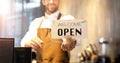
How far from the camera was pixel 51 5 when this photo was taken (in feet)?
6.52

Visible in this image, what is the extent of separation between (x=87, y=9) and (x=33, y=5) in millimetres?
477

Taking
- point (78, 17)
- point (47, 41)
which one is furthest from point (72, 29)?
point (47, 41)

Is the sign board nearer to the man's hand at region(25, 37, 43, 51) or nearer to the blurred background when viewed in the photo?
the blurred background

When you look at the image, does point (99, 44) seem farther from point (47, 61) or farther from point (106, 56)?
point (47, 61)

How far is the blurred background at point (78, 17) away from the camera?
6.33ft

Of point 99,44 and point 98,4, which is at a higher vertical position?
point 98,4

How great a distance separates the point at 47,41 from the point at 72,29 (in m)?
0.24

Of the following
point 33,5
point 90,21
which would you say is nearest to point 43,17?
point 33,5

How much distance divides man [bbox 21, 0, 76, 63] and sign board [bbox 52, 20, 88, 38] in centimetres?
4

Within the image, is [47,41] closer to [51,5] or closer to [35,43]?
[35,43]

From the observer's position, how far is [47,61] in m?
1.94

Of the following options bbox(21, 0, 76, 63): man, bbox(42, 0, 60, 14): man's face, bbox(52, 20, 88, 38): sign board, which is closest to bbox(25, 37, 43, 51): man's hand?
bbox(21, 0, 76, 63): man

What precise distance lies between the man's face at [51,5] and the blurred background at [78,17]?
1.5 inches

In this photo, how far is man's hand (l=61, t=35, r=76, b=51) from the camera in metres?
1.93
